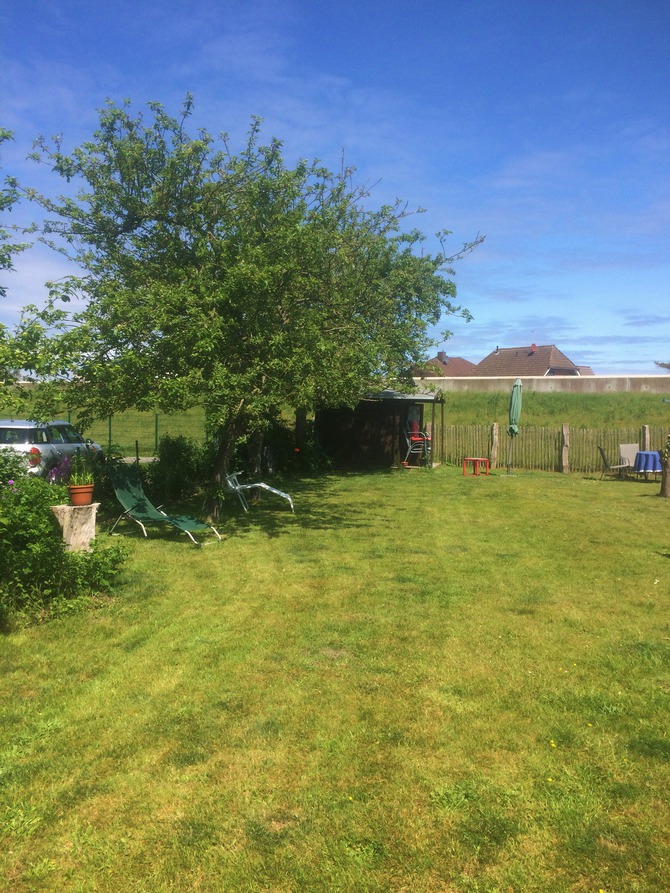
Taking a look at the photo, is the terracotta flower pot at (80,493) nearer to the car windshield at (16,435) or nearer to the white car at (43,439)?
the white car at (43,439)

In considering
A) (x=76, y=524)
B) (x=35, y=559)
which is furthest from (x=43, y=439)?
(x=35, y=559)

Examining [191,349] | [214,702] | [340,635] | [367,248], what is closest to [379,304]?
[367,248]

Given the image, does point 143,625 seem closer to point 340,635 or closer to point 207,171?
point 340,635

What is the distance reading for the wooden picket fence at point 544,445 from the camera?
1900 cm

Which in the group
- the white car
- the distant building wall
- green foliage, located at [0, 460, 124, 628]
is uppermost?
the distant building wall

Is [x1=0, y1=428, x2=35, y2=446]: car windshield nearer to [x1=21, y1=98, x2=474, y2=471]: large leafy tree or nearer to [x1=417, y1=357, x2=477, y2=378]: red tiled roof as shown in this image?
[x1=21, y1=98, x2=474, y2=471]: large leafy tree

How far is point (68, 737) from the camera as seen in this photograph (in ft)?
11.7

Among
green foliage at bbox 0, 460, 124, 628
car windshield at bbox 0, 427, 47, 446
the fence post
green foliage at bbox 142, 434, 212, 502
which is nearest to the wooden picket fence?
the fence post

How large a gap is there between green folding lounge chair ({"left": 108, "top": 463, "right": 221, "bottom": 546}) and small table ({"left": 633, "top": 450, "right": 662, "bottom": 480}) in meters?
11.9

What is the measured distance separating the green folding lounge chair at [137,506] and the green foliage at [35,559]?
8.44 feet

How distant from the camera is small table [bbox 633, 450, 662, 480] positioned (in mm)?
16594

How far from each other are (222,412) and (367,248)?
6.78 meters

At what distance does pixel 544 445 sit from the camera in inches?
763

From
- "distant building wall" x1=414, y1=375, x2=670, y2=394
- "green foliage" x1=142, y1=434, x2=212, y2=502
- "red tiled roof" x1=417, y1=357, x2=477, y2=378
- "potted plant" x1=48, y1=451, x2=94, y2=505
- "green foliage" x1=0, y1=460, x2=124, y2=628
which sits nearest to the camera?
"green foliage" x1=0, y1=460, x2=124, y2=628
